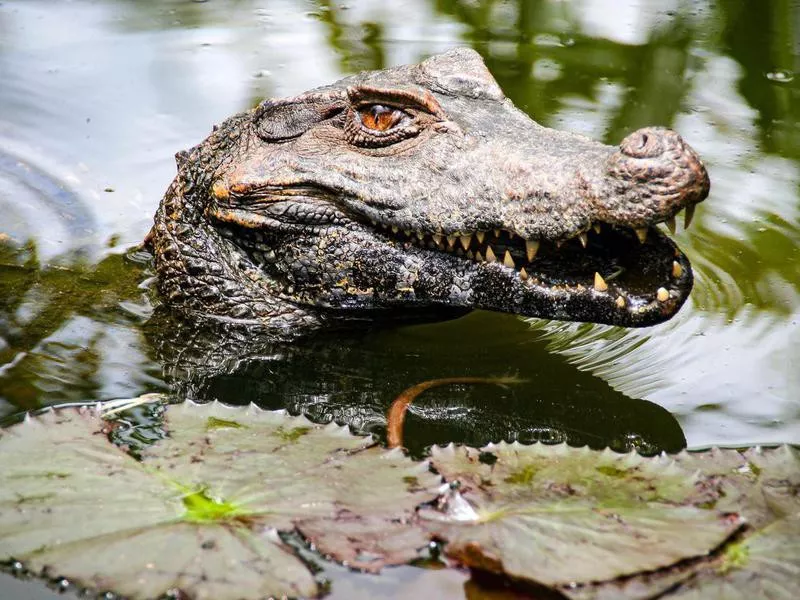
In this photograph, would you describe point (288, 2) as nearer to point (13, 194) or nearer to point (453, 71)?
point (13, 194)

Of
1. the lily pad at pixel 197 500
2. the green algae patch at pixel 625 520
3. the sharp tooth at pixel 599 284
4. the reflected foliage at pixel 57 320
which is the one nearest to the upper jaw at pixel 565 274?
the sharp tooth at pixel 599 284

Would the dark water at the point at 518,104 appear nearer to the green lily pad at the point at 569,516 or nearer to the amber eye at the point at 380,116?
the green lily pad at the point at 569,516

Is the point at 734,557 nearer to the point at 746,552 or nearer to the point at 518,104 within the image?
the point at 746,552

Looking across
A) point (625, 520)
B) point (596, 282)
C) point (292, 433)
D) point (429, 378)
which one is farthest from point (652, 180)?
point (292, 433)

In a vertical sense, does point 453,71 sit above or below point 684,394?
above

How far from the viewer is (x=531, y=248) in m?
3.62

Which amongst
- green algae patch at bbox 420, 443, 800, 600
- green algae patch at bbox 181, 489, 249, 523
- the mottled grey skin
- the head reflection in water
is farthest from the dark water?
green algae patch at bbox 181, 489, 249, 523

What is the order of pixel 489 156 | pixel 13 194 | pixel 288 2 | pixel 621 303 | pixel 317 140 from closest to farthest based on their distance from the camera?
1. pixel 621 303
2. pixel 489 156
3. pixel 317 140
4. pixel 13 194
5. pixel 288 2

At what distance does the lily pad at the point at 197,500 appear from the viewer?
2.56 metres

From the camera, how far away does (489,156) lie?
12.5 feet

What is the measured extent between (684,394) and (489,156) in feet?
3.92

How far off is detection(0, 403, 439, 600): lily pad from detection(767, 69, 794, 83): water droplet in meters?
5.22

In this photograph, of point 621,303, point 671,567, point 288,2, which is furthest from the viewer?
point 288,2

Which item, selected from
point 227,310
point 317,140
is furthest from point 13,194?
point 317,140
